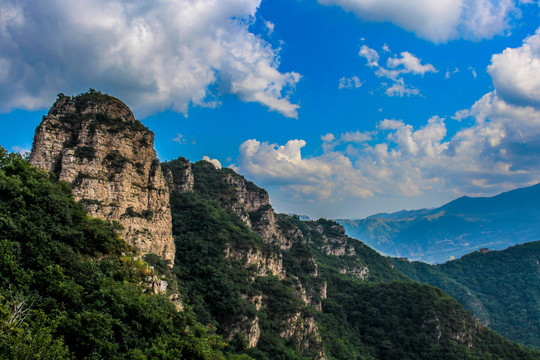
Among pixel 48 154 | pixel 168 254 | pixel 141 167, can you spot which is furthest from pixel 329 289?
pixel 48 154

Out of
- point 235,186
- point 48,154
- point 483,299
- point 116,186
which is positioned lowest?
point 483,299

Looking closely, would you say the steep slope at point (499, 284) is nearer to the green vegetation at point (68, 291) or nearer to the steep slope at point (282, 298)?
the steep slope at point (282, 298)

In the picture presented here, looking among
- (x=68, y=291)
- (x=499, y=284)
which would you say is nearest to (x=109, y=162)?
(x=68, y=291)

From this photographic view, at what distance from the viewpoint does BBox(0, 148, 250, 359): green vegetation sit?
1387 cm

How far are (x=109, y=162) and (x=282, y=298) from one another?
42.6 m

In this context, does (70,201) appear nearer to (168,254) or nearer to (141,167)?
(141,167)

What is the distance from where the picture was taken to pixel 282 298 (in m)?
64.1

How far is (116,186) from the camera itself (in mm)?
38875

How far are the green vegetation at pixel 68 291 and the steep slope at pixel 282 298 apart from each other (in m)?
25.7

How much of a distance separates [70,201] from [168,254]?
22609mm

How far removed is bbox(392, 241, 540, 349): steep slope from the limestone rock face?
438ft

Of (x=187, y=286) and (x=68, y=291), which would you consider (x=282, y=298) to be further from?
(x=68, y=291)

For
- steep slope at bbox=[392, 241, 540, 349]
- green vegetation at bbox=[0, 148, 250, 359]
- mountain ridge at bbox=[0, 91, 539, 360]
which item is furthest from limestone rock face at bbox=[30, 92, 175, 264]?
steep slope at bbox=[392, 241, 540, 349]

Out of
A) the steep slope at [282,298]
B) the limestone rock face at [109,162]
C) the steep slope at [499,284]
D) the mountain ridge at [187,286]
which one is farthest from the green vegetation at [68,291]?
the steep slope at [499,284]
